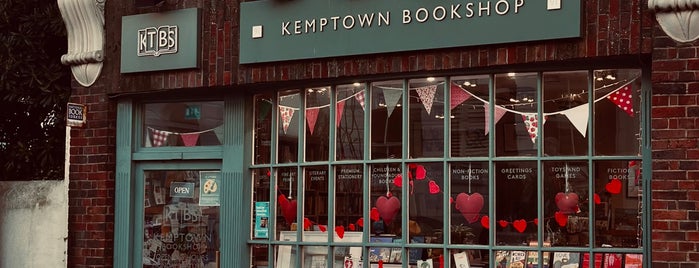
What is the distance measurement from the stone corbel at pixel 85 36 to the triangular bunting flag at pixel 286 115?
1885mm

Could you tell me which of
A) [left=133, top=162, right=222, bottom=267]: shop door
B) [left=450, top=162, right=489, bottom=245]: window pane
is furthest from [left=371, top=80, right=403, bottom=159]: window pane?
[left=133, top=162, right=222, bottom=267]: shop door

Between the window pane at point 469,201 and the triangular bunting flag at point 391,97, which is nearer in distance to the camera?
the window pane at point 469,201

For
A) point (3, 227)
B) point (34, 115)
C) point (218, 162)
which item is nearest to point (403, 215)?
point (218, 162)

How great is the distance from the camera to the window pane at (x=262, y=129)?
9.18 metres

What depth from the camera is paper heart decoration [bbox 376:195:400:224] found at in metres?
8.39

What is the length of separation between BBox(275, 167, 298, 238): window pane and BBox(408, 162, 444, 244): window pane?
3.64 ft

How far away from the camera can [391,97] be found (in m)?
8.48

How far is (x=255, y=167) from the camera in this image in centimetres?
917

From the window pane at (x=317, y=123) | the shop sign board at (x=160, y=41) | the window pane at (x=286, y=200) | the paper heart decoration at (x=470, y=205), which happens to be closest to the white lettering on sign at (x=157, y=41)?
the shop sign board at (x=160, y=41)

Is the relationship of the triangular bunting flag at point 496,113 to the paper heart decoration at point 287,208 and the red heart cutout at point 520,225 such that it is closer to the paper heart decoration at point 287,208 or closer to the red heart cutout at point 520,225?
the red heart cutout at point 520,225

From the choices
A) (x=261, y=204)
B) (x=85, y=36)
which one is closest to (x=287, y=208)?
(x=261, y=204)

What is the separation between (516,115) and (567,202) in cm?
76

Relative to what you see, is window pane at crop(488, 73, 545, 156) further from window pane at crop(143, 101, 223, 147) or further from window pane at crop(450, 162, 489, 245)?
window pane at crop(143, 101, 223, 147)

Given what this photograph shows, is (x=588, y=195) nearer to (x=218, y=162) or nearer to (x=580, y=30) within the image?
(x=580, y=30)
